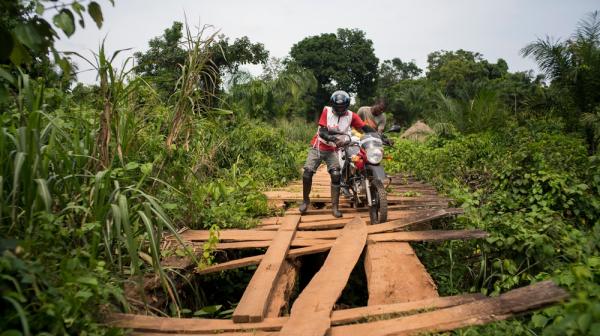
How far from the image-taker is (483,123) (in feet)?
38.4

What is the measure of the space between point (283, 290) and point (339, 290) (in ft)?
1.51

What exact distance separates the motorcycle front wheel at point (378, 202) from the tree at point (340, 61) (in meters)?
34.1

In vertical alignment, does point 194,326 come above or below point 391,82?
below

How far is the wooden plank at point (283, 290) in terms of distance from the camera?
9.31ft

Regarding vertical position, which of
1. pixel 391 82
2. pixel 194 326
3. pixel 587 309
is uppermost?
pixel 391 82

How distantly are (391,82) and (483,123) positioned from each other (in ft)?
132

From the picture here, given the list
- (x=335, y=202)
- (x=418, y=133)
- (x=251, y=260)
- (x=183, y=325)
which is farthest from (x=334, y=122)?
(x=418, y=133)

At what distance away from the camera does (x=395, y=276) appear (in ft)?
10.2

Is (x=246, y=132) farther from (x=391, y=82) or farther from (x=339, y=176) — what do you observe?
(x=391, y=82)

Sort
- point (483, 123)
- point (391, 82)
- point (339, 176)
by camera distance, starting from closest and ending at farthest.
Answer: point (339, 176) < point (483, 123) < point (391, 82)

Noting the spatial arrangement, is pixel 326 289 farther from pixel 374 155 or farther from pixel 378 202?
pixel 374 155

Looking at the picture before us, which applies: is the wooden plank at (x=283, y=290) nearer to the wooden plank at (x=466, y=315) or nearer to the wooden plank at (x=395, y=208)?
the wooden plank at (x=466, y=315)

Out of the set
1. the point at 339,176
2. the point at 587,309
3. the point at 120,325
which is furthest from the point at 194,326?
the point at 339,176

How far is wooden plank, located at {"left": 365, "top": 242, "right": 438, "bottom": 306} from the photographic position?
9.32 ft
